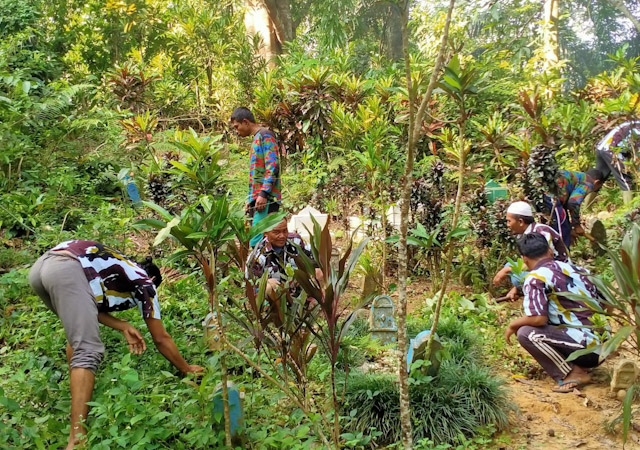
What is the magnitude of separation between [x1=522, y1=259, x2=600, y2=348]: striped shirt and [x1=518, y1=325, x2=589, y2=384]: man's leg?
0.07m

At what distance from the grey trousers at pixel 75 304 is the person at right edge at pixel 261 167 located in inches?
66.5

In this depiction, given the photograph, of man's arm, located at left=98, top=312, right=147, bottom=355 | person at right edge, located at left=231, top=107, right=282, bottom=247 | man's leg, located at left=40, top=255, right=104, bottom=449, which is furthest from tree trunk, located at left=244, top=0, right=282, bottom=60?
man's leg, located at left=40, top=255, right=104, bottom=449

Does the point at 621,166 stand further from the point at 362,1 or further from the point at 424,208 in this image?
the point at 362,1

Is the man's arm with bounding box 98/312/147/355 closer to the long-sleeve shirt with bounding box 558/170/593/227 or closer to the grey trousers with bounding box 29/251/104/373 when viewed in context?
the grey trousers with bounding box 29/251/104/373

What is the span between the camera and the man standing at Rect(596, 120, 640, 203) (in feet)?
17.0

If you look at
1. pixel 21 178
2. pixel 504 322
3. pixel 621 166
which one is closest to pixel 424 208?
pixel 504 322

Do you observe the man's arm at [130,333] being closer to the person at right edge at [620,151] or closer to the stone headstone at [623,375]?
the stone headstone at [623,375]

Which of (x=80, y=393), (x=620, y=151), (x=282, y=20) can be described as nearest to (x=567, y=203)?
(x=620, y=151)

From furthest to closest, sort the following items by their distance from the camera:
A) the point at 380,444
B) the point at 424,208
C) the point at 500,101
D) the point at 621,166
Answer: the point at 500,101 → the point at 621,166 → the point at 424,208 → the point at 380,444

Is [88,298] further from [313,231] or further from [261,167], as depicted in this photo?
[261,167]

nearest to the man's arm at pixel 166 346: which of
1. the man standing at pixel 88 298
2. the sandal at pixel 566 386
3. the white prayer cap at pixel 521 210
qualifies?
the man standing at pixel 88 298

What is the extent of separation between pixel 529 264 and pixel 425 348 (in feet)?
3.47

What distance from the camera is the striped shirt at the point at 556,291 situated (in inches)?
129

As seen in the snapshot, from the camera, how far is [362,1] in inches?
517
